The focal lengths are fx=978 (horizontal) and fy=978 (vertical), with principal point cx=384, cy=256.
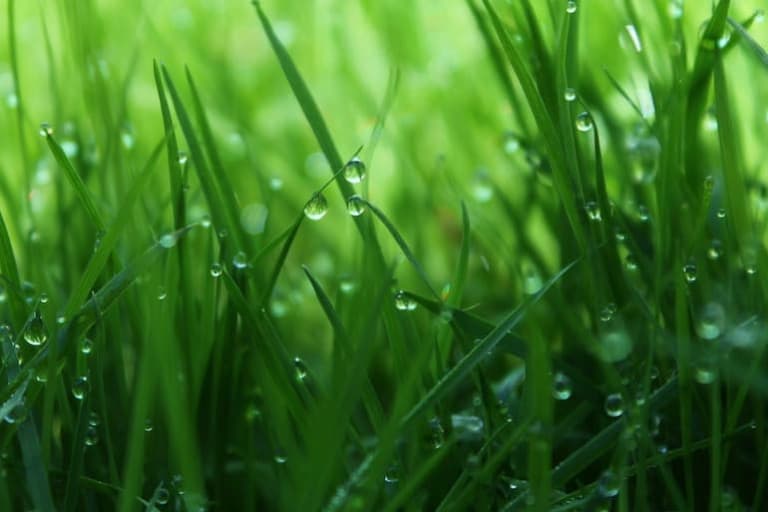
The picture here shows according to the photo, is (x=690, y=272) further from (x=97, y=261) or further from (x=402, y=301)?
(x=97, y=261)

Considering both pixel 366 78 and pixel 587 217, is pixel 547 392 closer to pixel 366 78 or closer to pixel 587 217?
pixel 587 217

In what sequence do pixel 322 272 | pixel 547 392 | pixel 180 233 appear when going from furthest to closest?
pixel 322 272
pixel 180 233
pixel 547 392

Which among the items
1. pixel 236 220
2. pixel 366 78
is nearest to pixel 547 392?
pixel 236 220

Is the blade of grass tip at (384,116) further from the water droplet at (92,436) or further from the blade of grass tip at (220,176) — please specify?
the water droplet at (92,436)

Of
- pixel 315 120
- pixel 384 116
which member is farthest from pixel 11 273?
pixel 384 116

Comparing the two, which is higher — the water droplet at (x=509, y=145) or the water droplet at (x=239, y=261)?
the water droplet at (x=509, y=145)

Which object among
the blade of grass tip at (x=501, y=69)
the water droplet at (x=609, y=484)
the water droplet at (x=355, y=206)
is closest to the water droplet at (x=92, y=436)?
the water droplet at (x=355, y=206)
